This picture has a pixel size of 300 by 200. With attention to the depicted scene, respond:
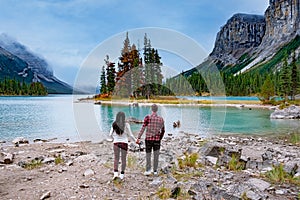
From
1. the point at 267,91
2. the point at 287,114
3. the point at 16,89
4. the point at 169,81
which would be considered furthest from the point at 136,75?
the point at 16,89

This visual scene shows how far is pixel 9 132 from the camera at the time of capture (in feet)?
85.9

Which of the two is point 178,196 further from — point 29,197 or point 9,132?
point 9,132

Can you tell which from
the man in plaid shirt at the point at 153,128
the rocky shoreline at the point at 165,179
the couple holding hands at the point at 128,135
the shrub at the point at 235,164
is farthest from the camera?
the shrub at the point at 235,164

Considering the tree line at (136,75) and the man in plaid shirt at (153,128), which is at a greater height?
the tree line at (136,75)

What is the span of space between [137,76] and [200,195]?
62.6 ft

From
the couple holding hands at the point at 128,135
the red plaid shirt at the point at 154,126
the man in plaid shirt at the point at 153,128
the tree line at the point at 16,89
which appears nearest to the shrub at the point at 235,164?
the couple holding hands at the point at 128,135

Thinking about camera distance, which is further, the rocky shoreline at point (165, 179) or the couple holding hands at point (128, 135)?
the couple holding hands at point (128, 135)

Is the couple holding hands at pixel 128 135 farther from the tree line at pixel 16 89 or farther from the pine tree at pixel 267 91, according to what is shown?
the tree line at pixel 16 89

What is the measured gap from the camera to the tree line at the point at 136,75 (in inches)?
1020

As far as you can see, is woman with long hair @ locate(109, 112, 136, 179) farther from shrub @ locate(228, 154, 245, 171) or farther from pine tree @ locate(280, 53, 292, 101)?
pine tree @ locate(280, 53, 292, 101)

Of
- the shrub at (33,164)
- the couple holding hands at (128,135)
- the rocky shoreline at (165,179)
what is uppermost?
the couple holding hands at (128,135)

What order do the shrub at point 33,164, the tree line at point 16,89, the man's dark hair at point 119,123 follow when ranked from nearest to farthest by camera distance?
1. the man's dark hair at point 119,123
2. the shrub at point 33,164
3. the tree line at point 16,89

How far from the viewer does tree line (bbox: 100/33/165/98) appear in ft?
85.0

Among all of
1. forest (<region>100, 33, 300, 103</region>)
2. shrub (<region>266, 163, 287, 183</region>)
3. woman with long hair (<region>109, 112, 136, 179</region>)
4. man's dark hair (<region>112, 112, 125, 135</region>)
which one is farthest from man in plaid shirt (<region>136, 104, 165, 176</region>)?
forest (<region>100, 33, 300, 103</region>)
